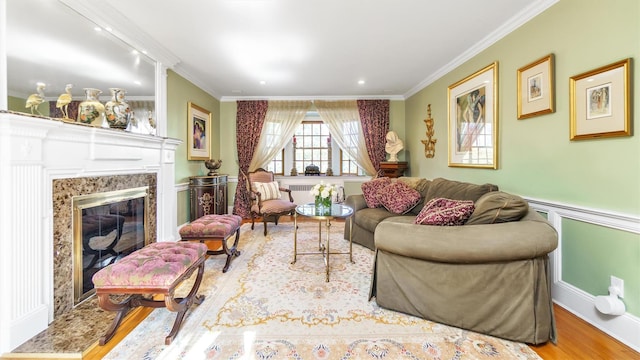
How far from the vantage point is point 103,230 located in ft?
8.06

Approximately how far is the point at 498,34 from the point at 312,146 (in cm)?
423

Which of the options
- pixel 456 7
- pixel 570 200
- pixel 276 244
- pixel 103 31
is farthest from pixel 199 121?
pixel 570 200

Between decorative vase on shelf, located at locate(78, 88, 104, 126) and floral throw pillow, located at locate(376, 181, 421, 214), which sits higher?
decorative vase on shelf, located at locate(78, 88, 104, 126)

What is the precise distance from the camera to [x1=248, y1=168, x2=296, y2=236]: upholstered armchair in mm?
4328

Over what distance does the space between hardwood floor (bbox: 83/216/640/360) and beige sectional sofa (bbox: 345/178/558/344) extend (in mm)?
78

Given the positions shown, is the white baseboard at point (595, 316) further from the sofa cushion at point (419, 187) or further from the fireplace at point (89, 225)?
the fireplace at point (89, 225)

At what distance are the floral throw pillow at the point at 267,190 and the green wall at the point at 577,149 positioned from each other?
3469 millimetres

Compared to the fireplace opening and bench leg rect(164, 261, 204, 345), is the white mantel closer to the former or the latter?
the fireplace opening

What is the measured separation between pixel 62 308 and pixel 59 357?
1.86 feet

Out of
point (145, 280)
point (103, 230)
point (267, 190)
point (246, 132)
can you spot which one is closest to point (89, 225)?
point (103, 230)

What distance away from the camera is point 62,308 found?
1.99m

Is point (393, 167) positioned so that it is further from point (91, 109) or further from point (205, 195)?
point (91, 109)

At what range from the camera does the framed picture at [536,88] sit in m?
2.22

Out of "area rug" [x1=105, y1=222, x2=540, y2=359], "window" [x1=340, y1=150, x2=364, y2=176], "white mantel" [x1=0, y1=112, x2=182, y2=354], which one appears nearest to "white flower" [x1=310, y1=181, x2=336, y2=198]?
"area rug" [x1=105, y1=222, x2=540, y2=359]
